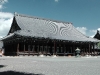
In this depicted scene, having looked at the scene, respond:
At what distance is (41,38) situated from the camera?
37.1 metres

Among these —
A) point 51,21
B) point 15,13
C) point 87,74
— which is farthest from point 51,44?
point 87,74

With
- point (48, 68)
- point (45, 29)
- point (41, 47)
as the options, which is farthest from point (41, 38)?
point (48, 68)

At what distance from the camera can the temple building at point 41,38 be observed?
36572mm

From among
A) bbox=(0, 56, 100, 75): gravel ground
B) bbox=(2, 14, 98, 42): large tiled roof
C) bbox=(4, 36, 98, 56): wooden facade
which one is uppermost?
bbox=(2, 14, 98, 42): large tiled roof

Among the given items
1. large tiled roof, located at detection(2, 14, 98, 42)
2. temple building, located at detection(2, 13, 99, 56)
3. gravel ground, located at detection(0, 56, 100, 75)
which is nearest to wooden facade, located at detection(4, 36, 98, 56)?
temple building, located at detection(2, 13, 99, 56)

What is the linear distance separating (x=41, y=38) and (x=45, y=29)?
4.55 m

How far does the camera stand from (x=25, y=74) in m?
9.22

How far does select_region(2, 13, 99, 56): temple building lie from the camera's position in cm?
3657

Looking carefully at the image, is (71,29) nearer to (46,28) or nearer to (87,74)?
(46,28)

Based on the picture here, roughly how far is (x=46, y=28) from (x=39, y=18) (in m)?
4.14

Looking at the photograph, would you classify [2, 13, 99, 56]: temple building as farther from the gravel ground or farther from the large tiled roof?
the gravel ground

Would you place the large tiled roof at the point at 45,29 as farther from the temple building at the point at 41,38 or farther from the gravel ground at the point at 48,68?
the gravel ground at the point at 48,68

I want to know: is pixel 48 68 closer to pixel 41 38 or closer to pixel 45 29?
pixel 41 38

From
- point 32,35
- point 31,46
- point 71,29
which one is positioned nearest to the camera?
point 32,35
